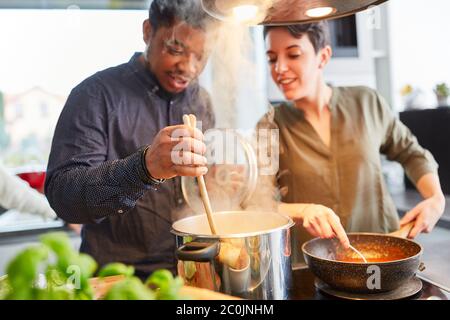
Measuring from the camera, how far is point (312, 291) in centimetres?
83

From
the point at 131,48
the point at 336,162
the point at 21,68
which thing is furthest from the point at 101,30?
the point at 336,162

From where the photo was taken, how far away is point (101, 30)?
0.92 metres

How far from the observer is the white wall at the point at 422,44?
1411mm

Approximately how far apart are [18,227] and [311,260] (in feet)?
3.24

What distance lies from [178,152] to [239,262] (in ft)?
0.68

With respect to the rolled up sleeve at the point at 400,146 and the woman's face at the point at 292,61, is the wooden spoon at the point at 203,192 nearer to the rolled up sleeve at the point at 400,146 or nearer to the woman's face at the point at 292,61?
the woman's face at the point at 292,61

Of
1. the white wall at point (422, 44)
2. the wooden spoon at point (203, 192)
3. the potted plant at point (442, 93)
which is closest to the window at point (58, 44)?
the wooden spoon at point (203, 192)

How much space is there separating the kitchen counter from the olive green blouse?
1.31 ft

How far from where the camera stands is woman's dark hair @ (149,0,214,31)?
0.95m

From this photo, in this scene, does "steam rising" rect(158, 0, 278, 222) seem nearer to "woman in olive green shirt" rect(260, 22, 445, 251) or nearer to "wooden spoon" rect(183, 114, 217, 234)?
"woman in olive green shirt" rect(260, 22, 445, 251)

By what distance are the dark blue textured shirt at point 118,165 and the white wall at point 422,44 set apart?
2.74 feet

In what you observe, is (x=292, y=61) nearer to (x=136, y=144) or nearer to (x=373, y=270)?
(x=136, y=144)

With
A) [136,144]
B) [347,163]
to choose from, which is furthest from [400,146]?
[136,144]

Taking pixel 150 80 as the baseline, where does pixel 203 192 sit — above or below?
below
